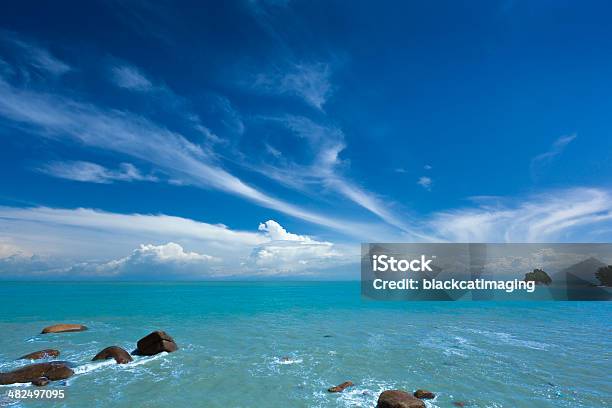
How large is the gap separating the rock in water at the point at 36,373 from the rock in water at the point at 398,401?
19838mm

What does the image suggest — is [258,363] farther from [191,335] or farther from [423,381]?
[191,335]

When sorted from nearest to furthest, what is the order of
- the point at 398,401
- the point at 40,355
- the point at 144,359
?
1. the point at 398,401
2. the point at 40,355
3. the point at 144,359

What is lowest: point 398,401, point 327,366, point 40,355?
point 40,355

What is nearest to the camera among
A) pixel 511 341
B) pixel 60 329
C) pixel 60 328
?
pixel 511 341

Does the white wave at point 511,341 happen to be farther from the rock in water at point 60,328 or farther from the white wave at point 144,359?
the rock in water at point 60,328

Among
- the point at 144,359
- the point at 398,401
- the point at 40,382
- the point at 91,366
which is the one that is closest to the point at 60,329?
the point at 91,366

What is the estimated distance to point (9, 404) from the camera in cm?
1655

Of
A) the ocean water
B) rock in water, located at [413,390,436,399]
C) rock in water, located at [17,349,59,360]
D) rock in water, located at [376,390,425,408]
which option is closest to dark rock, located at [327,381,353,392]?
the ocean water

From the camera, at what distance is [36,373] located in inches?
795

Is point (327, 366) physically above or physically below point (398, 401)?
below

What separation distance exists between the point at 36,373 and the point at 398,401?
72.3ft

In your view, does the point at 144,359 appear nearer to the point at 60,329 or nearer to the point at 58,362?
the point at 58,362

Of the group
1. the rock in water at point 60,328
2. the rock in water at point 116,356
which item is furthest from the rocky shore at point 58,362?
the rock in water at point 60,328

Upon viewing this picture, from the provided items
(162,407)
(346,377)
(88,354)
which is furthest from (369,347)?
(88,354)
